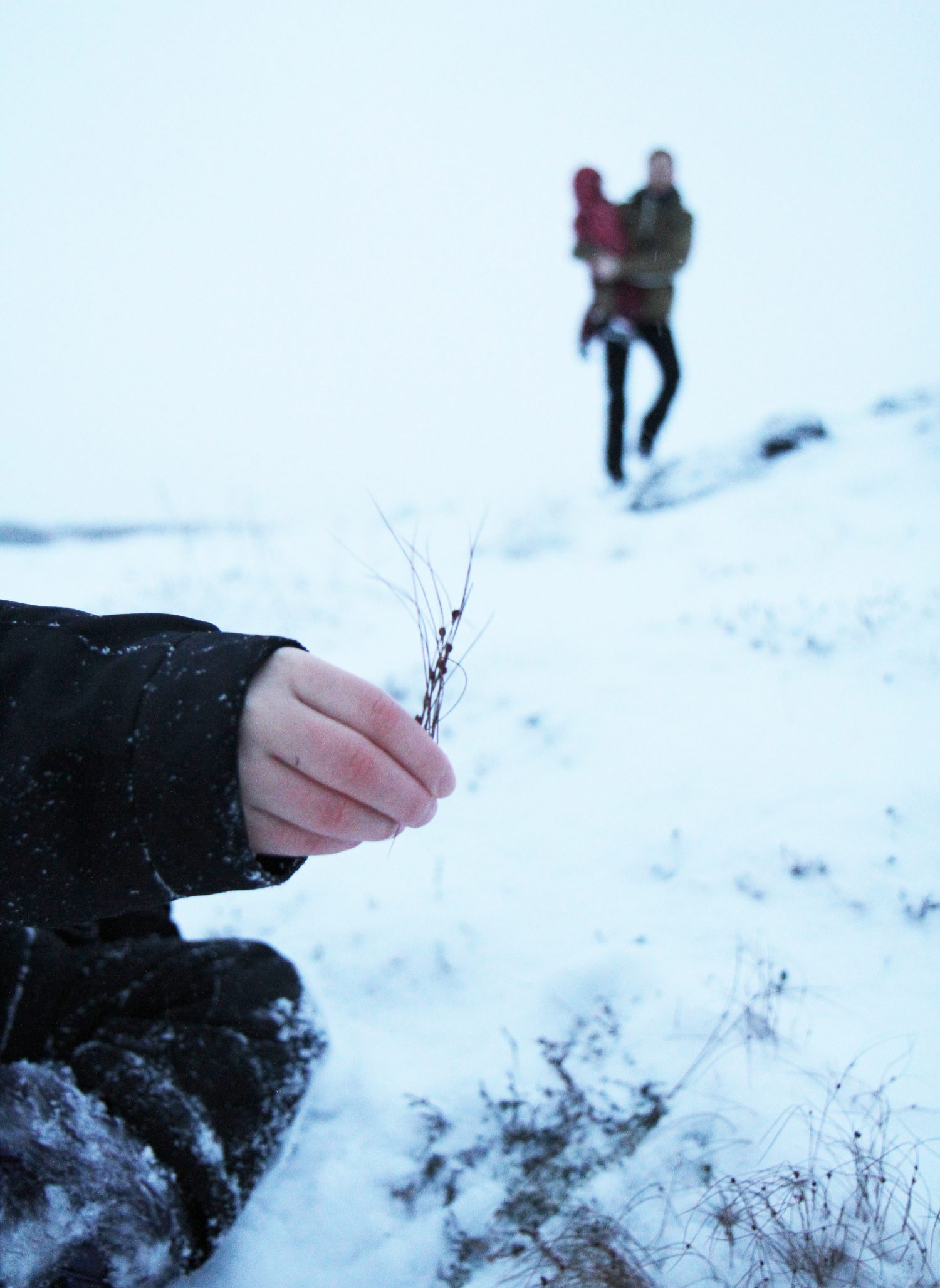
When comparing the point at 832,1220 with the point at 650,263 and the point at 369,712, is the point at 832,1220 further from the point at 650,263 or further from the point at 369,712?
the point at 650,263

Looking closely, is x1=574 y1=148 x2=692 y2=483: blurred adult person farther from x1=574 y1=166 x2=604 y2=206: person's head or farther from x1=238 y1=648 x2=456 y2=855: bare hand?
x1=238 y1=648 x2=456 y2=855: bare hand

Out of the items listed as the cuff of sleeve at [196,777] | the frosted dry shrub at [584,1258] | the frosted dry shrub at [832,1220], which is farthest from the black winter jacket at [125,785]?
the frosted dry shrub at [832,1220]

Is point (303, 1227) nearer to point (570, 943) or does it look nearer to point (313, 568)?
point (570, 943)

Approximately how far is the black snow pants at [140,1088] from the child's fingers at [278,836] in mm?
905

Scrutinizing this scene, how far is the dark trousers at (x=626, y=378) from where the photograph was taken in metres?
6.92

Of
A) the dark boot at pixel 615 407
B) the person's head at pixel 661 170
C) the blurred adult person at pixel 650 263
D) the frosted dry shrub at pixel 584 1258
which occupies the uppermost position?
the person's head at pixel 661 170

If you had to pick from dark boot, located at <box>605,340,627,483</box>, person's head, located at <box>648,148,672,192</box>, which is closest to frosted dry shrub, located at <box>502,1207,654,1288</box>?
dark boot, located at <box>605,340,627,483</box>

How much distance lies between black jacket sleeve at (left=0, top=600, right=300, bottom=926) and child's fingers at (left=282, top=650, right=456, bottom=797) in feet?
0.29

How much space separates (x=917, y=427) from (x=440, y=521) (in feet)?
17.9

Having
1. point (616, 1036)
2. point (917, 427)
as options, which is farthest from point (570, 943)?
point (917, 427)

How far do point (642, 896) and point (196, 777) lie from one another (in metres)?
1.82

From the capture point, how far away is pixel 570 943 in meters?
2.25

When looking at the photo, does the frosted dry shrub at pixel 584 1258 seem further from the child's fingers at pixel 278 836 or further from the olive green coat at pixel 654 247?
the olive green coat at pixel 654 247

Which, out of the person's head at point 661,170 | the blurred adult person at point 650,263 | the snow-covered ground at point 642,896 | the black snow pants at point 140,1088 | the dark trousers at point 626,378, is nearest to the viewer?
the black snow pants at point 140,1088
